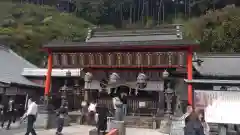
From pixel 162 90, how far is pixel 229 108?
27.3 ft

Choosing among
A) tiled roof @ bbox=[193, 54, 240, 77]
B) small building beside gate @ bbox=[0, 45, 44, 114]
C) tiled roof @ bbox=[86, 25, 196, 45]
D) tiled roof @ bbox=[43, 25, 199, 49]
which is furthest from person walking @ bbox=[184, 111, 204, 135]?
small building beside gate @ bbox=[0, 45, 44, 114]

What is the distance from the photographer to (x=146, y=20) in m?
61.2

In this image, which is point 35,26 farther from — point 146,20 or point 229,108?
point 229,108

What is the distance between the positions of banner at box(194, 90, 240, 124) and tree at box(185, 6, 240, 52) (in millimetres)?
24008

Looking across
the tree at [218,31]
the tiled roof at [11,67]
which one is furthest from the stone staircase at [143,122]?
the tree at [218,31]

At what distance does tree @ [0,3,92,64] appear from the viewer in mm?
37438

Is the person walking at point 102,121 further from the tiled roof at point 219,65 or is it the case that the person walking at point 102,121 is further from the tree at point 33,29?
the tree at point 33,29

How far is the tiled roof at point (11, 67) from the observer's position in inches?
859

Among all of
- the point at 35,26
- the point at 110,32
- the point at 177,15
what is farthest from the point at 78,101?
the point at 177,15

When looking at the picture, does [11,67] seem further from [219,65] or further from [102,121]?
[219,65]

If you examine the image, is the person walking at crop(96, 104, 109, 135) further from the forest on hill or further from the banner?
the forest on hill

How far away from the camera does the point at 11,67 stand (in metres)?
25.0

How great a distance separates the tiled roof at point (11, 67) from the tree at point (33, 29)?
3.24m

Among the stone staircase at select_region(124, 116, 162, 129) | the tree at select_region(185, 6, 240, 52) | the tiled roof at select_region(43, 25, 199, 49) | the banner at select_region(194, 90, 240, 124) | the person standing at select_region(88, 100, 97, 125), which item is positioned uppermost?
the tree at select_region(185, 6, 240, 52)
